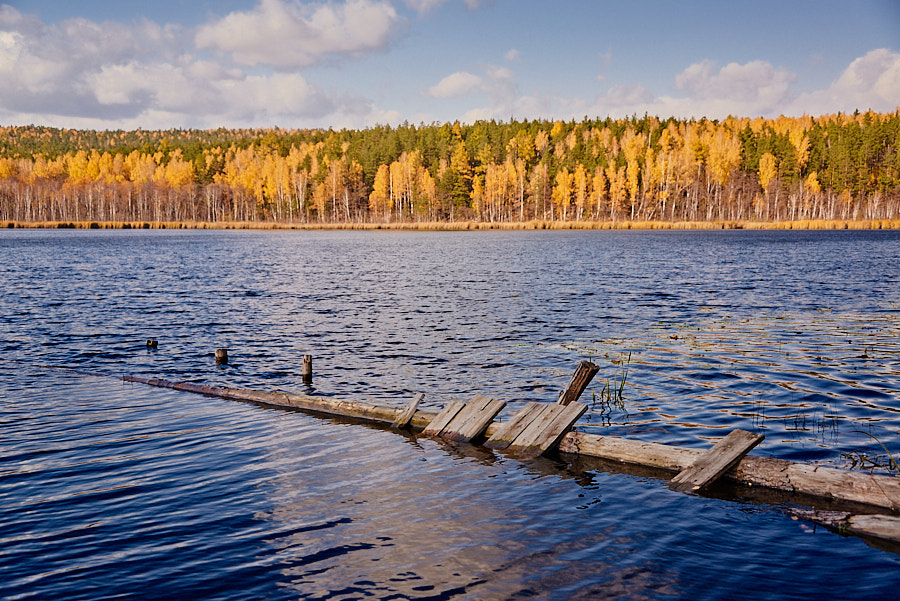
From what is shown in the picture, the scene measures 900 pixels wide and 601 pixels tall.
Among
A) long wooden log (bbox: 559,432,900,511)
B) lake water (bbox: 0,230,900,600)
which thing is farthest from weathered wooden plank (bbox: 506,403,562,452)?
lake water (bbox: 0,230,900,600)

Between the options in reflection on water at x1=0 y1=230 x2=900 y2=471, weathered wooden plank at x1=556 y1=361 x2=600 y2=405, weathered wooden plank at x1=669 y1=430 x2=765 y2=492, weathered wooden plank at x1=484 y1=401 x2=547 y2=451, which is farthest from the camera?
reflection on water at x1=0 y1=230 x2=900 y2=471

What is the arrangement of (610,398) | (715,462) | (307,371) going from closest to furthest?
(715,462), (610,398), (307,371)

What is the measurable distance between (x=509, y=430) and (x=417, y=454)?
1.82 meters

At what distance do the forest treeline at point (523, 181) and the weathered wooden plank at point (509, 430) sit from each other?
140734mm

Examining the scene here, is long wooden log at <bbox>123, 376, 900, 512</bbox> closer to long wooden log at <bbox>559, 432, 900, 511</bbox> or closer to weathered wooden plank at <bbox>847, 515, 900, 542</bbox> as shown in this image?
long wooden log at <bbox>559, 432, 900, 511</bbox>

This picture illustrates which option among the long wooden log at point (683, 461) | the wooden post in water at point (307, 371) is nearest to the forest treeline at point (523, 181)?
the wooden post in water at point (307, 371)

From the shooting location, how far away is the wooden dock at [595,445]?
9148mm

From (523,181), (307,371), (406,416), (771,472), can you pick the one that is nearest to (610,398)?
(406,416)

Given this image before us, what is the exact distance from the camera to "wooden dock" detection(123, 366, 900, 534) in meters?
9.15

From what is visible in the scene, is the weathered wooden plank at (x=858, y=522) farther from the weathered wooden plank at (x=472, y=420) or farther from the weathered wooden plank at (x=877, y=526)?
the weathered wooden plank at (x=472, y=420)

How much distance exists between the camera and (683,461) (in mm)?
10648

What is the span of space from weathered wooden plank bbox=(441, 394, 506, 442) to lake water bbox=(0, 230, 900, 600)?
39cm

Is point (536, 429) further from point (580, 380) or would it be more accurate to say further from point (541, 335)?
point (541, 335)

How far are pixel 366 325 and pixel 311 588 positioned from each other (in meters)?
20.7
